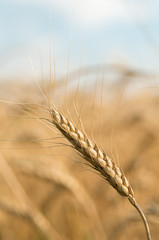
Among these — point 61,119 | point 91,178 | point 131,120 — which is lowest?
point 91,178

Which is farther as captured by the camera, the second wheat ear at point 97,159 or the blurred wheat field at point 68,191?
the blurred wheat field at point 68,191

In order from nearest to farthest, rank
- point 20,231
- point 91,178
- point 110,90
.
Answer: point 20,231 < point 110,90 < point 91,178

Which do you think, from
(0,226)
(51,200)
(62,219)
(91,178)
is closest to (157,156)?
(91,178)

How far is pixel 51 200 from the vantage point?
201 cm

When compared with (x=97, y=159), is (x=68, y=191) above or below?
below

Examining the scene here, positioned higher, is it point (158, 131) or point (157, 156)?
point (158, 131)

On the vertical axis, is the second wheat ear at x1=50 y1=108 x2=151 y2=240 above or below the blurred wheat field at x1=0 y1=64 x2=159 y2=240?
above

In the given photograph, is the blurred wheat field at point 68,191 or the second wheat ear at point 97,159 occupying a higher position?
the second wheat ear at point 97,159

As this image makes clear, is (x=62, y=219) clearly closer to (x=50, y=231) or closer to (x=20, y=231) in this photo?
(x=20, y=231)

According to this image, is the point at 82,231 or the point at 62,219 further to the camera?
the point at 62,219

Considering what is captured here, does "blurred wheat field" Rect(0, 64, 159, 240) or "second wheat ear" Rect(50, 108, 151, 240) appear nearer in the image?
"second wheat ear" Rect(50, 108, 151, 240)

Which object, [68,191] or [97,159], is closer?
[97,159]

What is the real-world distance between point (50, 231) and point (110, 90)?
58.3 inches

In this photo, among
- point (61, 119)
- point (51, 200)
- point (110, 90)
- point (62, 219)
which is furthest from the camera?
point (110, 90)
